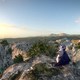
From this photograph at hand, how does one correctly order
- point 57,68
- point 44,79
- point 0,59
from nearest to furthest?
point 44,79 → point 57,68 → point 0,59

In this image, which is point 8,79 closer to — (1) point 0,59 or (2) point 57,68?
(2) point 57,68

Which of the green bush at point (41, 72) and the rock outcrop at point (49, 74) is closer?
the rock outcrop at point (49, 74)

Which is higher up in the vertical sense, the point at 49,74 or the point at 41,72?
the point at 41,72

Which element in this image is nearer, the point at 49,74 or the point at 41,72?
the point at 49,74

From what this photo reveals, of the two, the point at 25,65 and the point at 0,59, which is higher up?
the point at 25,65

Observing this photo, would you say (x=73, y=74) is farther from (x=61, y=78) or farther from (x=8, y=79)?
(x=8, y=79)

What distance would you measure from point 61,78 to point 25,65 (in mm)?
6493

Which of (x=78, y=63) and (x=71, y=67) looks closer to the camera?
(x=71, y=67)

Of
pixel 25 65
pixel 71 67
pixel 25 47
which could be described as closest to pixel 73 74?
pixel 71 67

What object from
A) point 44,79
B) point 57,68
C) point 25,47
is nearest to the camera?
point 44,79

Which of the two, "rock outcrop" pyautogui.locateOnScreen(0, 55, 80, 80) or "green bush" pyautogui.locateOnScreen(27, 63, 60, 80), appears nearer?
"rock outcrop" pyautogui.locateOnScreen(0, 55, 80, 80)

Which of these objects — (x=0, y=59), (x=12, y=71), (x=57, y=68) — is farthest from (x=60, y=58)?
(x=0, y=59)

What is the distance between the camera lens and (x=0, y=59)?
62.3 m

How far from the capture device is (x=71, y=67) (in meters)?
22.8
